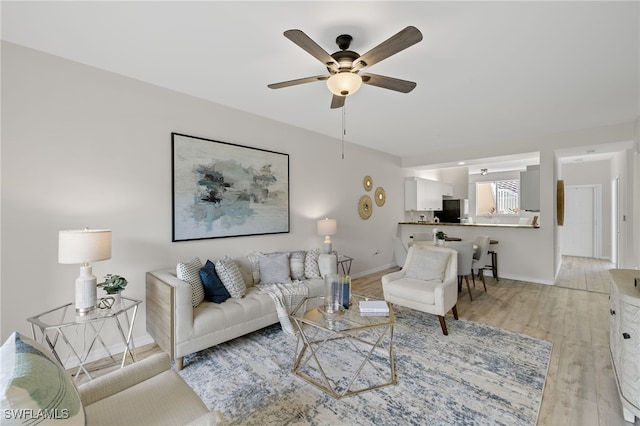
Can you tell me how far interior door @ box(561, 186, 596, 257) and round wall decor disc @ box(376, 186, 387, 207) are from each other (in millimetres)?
5453

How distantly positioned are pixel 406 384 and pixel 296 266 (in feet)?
6.15

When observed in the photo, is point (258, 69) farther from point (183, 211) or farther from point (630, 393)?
→ point (630, 393)

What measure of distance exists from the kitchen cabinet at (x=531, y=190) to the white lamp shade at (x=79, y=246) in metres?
6.31

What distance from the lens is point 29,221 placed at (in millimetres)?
2193

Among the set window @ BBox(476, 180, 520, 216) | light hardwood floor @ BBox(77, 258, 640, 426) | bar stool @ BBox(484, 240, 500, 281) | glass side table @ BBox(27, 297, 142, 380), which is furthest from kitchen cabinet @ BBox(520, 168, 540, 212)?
glass side table @ BBox(27, 297, 142, 380)

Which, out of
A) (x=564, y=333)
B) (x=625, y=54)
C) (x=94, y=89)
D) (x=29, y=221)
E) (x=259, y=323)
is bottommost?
(x=564, y=333)

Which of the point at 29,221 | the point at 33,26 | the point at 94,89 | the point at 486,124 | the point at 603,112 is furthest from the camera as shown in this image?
the point at 486,124

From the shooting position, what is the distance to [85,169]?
245cm

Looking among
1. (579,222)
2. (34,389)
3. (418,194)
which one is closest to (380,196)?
(418,194)

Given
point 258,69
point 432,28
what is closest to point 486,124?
point 432,28

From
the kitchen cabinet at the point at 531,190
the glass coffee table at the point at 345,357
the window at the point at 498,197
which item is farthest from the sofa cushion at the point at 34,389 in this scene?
the window at the point at 498,197

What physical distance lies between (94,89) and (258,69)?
1.48 metres

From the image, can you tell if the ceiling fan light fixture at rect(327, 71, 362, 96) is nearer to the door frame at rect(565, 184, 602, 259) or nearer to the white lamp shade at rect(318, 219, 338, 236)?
the white lamp shade at rect(318, 219, 338, 236)

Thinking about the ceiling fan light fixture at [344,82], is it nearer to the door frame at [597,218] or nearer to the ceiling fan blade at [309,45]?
the ceiling fan blade at [309,45]
